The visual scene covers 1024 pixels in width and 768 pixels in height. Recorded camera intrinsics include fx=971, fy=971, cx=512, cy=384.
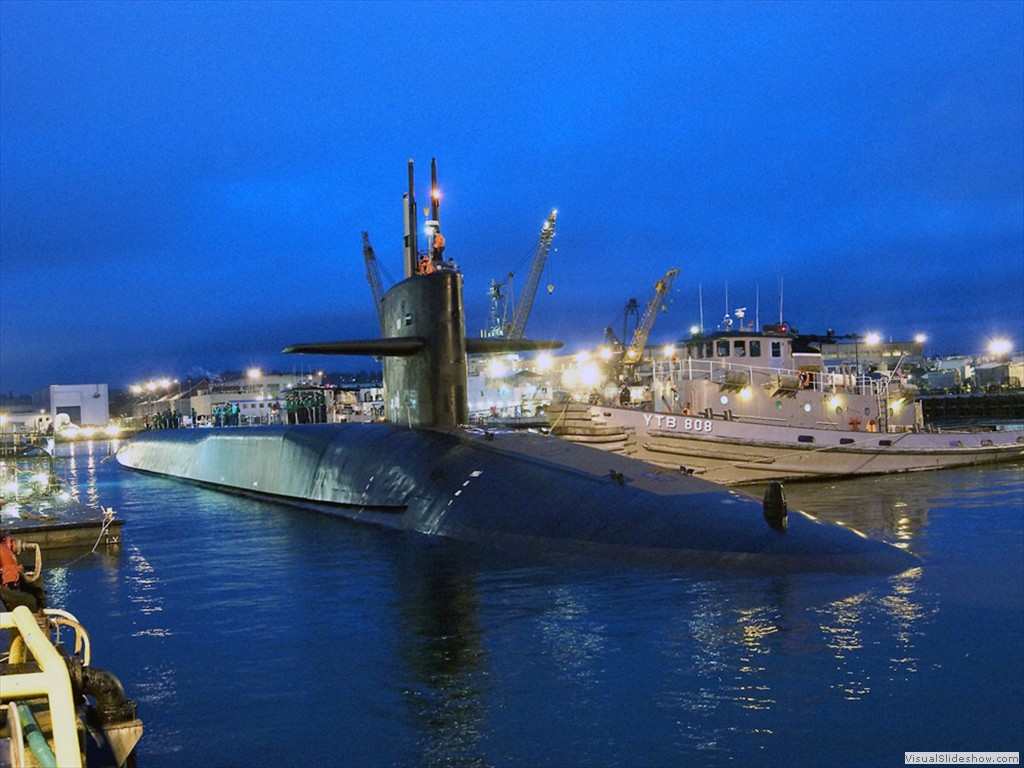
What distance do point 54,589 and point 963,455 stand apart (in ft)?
95.2

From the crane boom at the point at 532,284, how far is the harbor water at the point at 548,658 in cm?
5933

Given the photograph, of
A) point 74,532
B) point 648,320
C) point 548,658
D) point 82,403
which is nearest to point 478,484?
point 548,658

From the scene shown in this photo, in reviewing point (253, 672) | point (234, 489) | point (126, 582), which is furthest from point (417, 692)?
point (234, 489)

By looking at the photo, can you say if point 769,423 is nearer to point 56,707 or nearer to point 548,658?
point 548,658

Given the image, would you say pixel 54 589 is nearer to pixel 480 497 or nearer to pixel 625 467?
pixel 480 497

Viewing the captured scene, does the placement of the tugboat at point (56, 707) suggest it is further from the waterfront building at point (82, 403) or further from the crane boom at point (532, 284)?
the waterfront building at point (82, 403)

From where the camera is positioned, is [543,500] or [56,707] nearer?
[56,707]

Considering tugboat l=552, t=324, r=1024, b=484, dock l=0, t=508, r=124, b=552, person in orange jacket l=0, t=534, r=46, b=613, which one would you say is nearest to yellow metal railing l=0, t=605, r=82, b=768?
person in orange jacket l=0, t=534, r=46, b=613

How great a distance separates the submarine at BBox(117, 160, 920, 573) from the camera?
11.5m

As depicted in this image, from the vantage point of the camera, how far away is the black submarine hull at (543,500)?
11305mm

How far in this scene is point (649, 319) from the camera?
5759 cm

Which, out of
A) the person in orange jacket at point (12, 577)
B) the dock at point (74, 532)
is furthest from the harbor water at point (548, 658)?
the dock at point (74, 532)

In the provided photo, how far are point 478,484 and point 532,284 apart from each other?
59.2 meters

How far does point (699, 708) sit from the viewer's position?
6.93 metres
